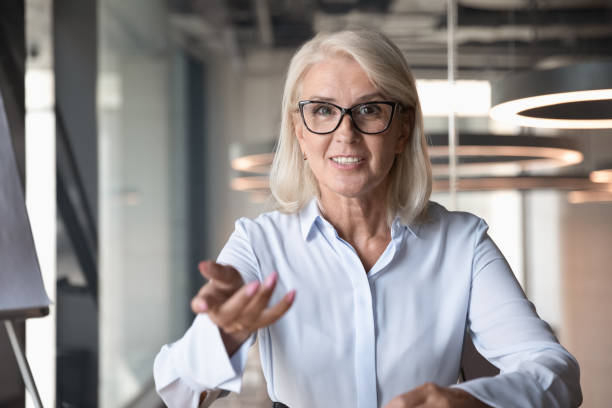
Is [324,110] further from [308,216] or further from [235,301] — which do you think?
[235,301]

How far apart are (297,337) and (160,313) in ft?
16.8

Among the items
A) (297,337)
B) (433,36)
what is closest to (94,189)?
(297,337)

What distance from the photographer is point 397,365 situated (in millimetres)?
1326

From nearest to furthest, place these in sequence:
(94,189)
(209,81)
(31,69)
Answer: (31,69)
(94,189)
(209,81)

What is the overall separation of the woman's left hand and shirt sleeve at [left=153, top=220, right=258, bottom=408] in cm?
28

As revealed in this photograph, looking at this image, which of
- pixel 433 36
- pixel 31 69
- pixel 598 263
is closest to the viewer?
pixel 31 69

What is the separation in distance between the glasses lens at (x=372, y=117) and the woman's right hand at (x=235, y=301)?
48cm

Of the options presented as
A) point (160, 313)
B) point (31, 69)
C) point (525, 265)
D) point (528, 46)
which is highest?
point (528, 46)

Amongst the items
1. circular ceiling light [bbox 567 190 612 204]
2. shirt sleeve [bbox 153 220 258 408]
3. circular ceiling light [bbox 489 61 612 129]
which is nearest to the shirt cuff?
shirt sleeve [bbox 153 220 258 408]

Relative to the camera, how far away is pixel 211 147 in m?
6.04

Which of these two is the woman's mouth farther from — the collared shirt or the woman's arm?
the woman's arm

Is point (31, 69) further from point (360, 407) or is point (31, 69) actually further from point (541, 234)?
point (541, 234)

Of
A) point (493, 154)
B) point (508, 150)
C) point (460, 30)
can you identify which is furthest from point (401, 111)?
point (460, 30)

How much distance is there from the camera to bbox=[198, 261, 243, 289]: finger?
3.27 ft
